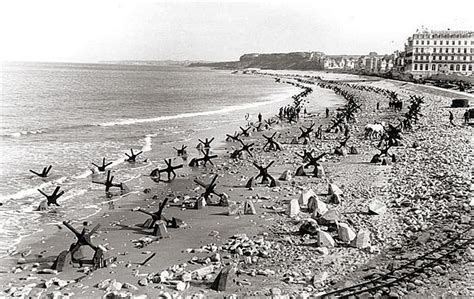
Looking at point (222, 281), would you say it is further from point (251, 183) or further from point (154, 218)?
point (251, 183)

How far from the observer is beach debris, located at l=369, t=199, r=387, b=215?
685 inches

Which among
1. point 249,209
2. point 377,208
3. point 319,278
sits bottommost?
point 249,209

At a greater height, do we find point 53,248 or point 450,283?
point 450,283

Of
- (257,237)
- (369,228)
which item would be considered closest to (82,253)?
(257,237)

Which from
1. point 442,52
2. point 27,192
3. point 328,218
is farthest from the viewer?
point 442,52

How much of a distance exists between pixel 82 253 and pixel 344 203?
32.8 feet

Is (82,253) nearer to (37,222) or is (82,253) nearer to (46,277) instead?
(46,277)

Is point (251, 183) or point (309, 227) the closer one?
point (309, 227)

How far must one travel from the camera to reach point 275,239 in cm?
1542

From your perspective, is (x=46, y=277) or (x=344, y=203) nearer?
(x=46, y=277)

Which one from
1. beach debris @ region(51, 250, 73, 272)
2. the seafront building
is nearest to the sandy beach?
beach debris @ region(51, 250, 73, 272)

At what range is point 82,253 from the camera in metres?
14.6

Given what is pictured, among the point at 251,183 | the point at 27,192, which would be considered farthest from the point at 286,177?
the point at 27,192

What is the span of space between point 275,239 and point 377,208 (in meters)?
4.40
